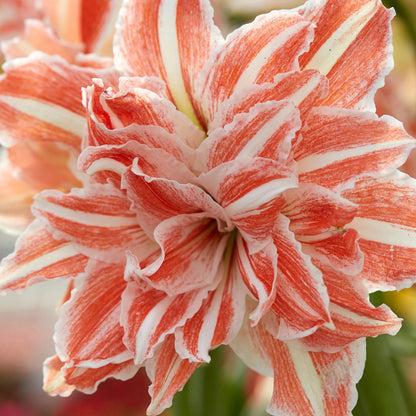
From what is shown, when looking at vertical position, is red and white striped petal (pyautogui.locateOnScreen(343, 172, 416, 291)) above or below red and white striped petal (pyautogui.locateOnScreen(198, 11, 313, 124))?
below

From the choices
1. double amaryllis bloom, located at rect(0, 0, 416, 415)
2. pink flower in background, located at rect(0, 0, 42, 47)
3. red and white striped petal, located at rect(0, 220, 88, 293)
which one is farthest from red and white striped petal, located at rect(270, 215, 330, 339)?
pink flower in background, located at rect(0, 0, 42, 47)

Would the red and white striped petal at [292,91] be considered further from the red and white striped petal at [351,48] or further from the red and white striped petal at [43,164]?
the red and white striped petal at [43,164]

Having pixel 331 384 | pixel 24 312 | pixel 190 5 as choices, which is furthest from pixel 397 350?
pixel 24 312

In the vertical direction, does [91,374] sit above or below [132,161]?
below

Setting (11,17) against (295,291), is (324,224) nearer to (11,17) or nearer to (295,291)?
(295,291)

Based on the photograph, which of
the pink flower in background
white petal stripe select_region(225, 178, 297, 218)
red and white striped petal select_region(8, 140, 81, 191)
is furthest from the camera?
the pink flower in background

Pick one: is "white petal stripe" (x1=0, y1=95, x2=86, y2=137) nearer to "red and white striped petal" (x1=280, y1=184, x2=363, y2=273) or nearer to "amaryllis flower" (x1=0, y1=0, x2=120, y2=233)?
"amaryllis flower" (x1=0, y1=0, x2=120, y2=233)

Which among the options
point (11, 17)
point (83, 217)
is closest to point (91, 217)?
point (83, 217)

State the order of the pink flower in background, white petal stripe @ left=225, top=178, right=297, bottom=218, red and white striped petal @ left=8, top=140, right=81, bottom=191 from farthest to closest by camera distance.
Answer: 1. the pink flower in background
2. red and white striped petal @ left=8, top=140, right=81, bottom=191
3. white petal stripe @ left=225, top=178, right=297, bottom=218
